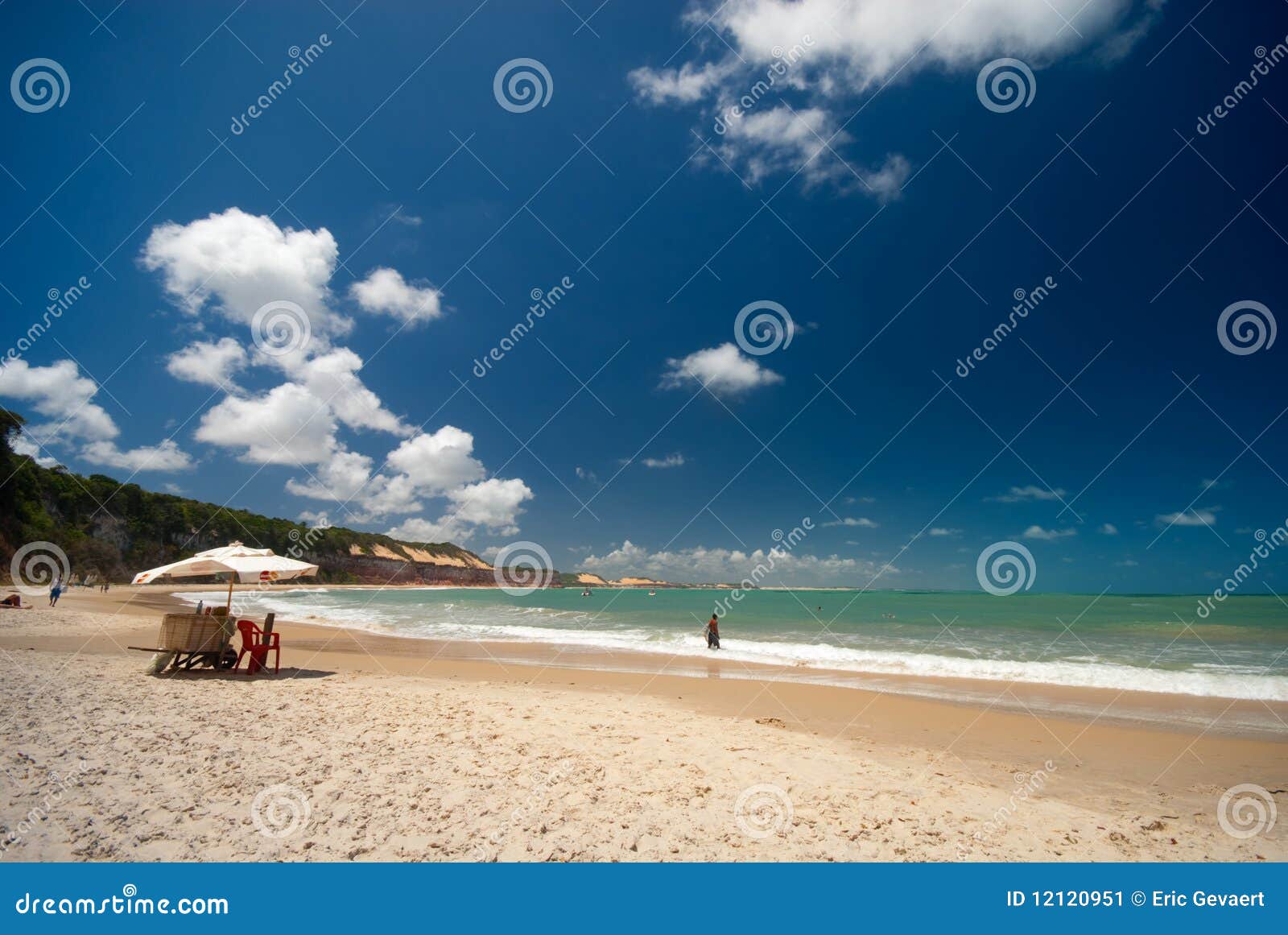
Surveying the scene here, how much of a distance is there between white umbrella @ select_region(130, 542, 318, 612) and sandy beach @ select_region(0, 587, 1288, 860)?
1.81 m

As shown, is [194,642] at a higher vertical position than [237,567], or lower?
lower

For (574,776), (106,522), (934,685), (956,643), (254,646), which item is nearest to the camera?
(574,776)

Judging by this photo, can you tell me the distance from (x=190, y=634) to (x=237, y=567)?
6.21 feet

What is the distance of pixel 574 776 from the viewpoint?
570 cm

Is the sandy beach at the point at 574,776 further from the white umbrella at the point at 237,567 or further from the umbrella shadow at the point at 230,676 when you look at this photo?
the white umbrella at the point at 237,567

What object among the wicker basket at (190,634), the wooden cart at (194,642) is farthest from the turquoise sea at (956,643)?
the wicker basket at (190,634)

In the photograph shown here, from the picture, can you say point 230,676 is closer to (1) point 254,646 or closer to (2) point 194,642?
(1) point 254,646

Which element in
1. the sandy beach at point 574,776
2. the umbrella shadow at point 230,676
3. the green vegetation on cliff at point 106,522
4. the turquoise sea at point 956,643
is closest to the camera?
the sandy beach at point 574,776

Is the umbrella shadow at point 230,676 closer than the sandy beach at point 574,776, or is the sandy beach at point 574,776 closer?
the sandy beach at point 574,776

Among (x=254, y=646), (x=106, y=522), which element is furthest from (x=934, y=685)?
(x=106, y=522)

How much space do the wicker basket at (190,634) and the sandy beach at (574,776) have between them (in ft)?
2.33

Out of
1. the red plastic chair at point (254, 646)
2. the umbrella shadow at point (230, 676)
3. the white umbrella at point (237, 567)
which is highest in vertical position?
the white umbrella at point (237, 567)

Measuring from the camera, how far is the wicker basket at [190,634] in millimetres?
10469

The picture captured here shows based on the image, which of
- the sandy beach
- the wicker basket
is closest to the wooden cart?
the wicker basket
